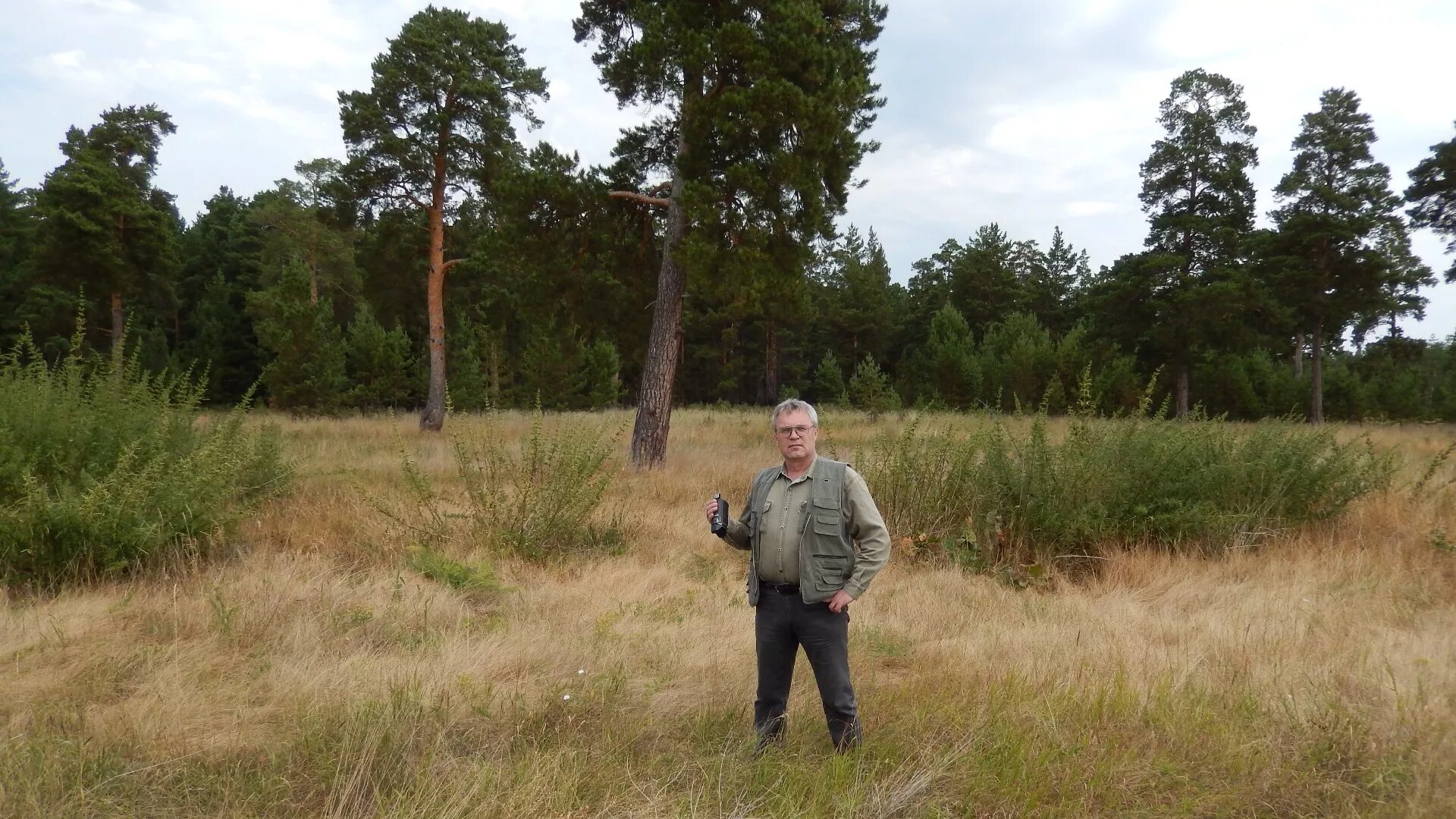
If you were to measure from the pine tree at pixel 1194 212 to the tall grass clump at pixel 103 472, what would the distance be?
85.0 feet

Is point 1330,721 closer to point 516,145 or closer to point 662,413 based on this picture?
point 662,413

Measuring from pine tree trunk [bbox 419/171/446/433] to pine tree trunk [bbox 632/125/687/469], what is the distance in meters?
8.34

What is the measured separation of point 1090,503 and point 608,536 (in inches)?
178

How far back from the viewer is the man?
10.3 ft

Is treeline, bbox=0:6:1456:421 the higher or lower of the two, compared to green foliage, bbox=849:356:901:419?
higher

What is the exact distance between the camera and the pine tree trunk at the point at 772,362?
4703 centimetres

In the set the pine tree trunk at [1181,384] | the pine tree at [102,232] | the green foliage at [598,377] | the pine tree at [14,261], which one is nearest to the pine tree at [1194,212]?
the pine tree trunk at [1181,384]

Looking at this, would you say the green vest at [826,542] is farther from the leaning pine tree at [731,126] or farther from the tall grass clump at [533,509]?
the leaning pine tree at [731,126]

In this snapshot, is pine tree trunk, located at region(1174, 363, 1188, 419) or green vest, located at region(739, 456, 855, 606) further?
pine tree trunk, located at region(1174, 363, 1188, 419)

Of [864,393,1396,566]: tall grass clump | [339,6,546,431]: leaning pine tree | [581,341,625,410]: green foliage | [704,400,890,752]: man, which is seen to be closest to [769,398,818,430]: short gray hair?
[704,400,890,752]: man

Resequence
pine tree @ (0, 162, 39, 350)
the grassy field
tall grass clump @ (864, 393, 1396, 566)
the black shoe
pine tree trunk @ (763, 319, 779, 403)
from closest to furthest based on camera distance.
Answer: the grassy field
the black shoe
tall grass clump @ (864, 393, 1396, 566)
pine tree @ (0, 162, 39, 350)
pine tree trunk @ (763, 319, 779, 403)

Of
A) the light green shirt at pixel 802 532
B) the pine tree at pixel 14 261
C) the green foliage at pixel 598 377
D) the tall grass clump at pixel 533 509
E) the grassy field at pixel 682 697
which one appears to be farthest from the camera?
the green foliage at pixel 598 377

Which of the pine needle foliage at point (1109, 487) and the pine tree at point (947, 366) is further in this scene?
the pine tree at point (947, 366)

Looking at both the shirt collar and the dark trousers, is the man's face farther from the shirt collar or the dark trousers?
the dark trousers
